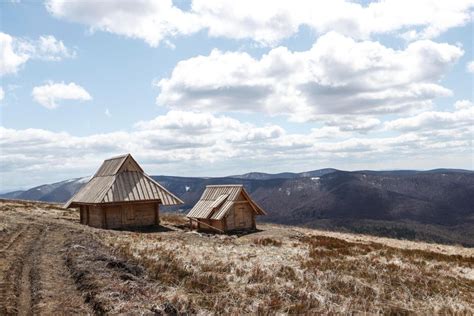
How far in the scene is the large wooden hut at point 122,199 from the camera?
33.5 meters

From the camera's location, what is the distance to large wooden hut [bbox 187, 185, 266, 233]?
36438 millimetres

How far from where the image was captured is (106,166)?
130 ft

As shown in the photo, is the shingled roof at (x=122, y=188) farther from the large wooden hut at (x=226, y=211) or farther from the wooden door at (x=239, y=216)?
the wooden door at (x=239, y=216)

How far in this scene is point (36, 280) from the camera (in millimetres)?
11781

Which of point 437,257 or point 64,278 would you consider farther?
point 437,257

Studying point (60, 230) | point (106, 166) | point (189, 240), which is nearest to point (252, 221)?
point (189, 240)

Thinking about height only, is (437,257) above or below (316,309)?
below

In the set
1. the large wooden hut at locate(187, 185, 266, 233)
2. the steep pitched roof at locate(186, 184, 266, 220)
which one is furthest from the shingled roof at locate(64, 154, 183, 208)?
the large wooden hut at locate(187, 185, 266, 233)

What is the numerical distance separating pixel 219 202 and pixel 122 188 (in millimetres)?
8979

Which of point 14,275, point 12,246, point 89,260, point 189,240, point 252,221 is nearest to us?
point 14,275

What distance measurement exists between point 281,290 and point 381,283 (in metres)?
5.23

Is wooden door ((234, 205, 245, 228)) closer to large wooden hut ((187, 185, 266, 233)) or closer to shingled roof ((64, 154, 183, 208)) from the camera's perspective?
large wooden hut ((187, 185, 266, 233))

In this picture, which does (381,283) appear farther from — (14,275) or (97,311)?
(14,275)

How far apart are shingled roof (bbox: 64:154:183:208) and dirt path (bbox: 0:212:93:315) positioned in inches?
539
